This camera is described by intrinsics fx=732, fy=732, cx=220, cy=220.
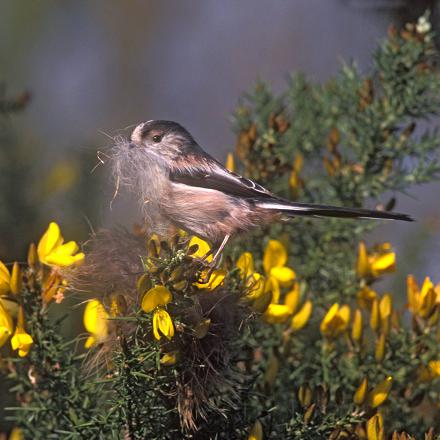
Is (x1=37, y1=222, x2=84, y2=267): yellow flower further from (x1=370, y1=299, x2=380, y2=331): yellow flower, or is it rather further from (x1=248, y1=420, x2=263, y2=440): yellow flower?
(x1=370, y1=299, x2=380, y2=331): yellow flower

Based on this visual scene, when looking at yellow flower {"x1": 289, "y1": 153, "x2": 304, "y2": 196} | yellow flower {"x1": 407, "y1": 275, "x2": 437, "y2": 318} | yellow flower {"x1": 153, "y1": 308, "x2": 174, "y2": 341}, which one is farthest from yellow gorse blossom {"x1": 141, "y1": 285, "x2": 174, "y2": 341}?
yellow flower {"x1": 289, "y1": 153, "x2": 304, "y2": 196}

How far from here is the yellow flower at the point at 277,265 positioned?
1840 millimetres

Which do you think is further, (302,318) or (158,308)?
(302,318)

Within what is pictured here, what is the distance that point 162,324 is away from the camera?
1342 millimetres

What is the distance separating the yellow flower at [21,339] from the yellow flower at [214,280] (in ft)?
1.31

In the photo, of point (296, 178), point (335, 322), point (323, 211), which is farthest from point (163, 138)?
point (335, 322)

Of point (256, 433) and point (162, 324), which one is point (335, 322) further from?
point (162, 324)

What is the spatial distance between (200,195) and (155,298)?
2.58ft

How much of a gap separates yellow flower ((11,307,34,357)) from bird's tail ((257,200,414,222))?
804 mm

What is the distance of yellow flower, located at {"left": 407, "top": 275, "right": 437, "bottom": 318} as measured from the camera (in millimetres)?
1854

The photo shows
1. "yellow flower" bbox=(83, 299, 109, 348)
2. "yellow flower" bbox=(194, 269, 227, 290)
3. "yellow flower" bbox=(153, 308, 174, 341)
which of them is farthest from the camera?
"yellow flower" bbox=(83, 299, 109, 348)

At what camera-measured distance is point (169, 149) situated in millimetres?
2230

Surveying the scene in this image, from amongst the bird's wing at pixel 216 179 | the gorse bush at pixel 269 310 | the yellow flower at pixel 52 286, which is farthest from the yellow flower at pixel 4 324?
the bird's wing at pixel 216 179

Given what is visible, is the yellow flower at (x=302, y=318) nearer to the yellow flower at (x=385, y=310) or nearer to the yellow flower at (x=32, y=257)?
the yellow flower at (x=385, y=310)
